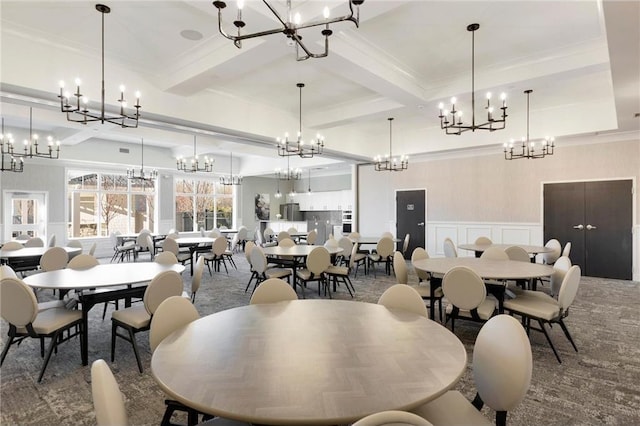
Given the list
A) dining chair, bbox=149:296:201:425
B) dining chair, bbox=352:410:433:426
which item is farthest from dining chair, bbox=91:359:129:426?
dining chair, bbox=352:410:433:426

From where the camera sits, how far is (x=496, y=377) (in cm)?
162

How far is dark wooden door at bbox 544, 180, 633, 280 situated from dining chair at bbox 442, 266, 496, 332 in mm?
5837

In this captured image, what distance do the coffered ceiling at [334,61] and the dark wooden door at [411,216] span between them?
3484 millimetres

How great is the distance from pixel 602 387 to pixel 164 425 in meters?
3.31

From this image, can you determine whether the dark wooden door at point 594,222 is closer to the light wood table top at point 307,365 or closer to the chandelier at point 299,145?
the chandelier at point 299,145

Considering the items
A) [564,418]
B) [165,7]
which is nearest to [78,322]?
[165,7]

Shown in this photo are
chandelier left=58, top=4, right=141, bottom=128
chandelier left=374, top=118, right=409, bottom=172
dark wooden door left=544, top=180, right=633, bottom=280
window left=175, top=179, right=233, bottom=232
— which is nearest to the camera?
chandelier left=58, top=4, right=141, bottom=128

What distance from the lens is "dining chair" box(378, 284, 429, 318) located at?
8.14 ft

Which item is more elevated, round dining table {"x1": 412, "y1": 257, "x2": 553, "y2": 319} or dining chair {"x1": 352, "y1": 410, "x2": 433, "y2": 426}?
dining chair {"x1": 352, "y1": 410, "x2": 433, "y2": 426}

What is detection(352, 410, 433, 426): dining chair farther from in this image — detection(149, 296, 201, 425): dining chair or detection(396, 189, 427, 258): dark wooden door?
detection(396, 189, 427, 258): dark wooden door

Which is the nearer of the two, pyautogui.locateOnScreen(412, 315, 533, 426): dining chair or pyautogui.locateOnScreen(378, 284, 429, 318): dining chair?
pyautogui.locateOnScreen(412, 315, 533, 426): dining chair

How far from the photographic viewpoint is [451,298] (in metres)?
3.38

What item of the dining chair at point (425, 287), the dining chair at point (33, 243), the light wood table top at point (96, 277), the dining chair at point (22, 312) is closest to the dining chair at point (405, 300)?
the dining chair at point (425, 287)

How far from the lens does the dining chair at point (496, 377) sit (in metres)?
1.55
